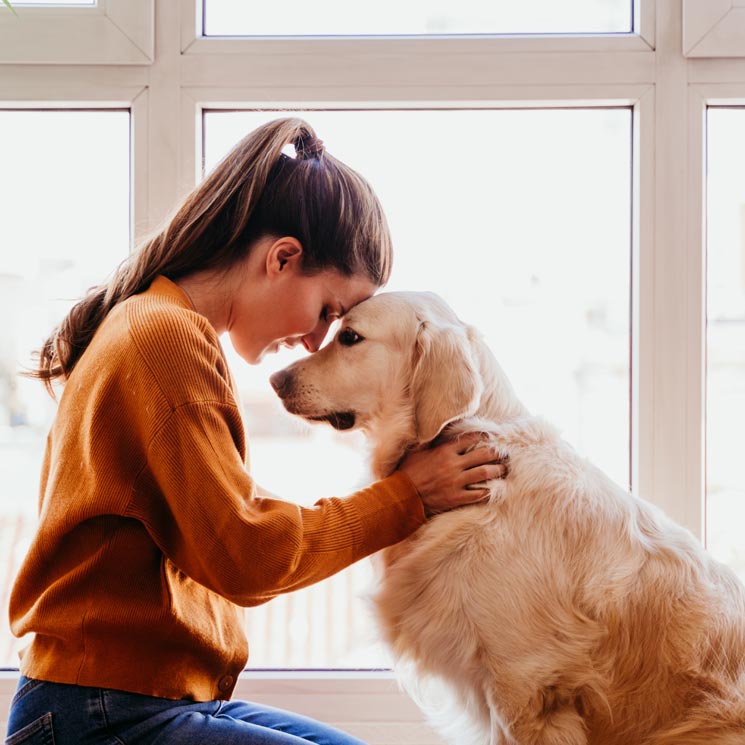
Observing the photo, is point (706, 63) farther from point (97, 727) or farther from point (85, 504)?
point (97, 727)

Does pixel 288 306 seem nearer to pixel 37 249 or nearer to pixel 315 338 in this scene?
pixel 315 338

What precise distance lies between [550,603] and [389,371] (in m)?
0.48

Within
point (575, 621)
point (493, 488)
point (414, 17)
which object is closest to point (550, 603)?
point (575, 621)

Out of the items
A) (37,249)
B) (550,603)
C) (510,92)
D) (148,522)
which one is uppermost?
(510,92)

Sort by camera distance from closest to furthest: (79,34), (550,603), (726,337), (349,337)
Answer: (550,603) → (349,337) → (79,34) → (726,337)

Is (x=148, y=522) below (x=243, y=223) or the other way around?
below

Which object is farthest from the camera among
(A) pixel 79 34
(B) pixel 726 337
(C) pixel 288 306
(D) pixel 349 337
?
(B) pixel 726 337

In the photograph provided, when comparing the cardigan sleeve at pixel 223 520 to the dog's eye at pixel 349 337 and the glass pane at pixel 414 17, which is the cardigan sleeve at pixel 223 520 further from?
the glass pane at pixel 414 17

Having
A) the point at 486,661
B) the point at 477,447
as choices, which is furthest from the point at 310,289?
the point at 486,661

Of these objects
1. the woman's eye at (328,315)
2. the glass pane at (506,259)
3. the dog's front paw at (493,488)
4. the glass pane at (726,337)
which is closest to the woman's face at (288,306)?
the woman's eye at (328,315)

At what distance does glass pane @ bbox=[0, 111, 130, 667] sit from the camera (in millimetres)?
1890

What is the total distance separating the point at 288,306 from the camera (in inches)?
52.1

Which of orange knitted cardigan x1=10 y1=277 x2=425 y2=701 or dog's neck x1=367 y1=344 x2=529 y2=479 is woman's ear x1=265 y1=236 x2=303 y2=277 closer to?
orange knitted cardigan x1=10 y1=277 x2=425 y2=701

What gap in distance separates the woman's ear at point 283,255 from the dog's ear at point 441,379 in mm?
252
